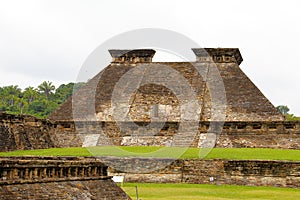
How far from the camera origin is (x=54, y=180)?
22.1 ft

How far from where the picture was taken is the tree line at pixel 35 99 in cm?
4869

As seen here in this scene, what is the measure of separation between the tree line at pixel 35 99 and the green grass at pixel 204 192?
2936cm

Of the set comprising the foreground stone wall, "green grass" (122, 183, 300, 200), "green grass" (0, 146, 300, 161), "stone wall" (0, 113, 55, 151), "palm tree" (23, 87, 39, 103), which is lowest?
"green grass" (122, 183, 300, 200)

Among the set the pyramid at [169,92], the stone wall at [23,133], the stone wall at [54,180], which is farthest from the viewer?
the pyramid at [169,92]

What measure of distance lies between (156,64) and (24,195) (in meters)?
20.2

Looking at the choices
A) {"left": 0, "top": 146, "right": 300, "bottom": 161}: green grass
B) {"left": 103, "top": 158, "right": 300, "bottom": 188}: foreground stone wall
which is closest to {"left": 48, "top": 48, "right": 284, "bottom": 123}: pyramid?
{"left": 0, "top": 146, "right": 300, "bottom": 161}: green grass

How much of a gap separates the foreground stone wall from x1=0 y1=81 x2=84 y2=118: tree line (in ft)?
91.1

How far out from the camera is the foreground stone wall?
47.5ft

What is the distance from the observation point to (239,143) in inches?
798

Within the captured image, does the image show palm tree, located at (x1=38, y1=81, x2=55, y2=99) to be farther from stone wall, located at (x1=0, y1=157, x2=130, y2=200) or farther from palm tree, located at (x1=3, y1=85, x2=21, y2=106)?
stone wall, located at (x1=0, y1=157, x2=130, y2=200)

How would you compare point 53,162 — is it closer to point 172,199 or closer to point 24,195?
point 24,195

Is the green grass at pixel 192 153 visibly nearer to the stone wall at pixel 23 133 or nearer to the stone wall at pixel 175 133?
the stone wall at pixel 23 133

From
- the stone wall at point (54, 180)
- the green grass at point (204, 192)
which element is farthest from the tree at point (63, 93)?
the stone wall at point (54, 180)

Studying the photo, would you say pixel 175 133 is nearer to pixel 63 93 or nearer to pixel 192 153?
pixel 192 153
